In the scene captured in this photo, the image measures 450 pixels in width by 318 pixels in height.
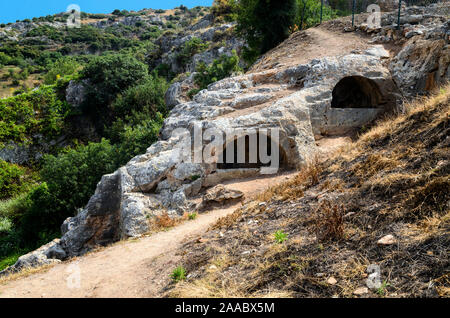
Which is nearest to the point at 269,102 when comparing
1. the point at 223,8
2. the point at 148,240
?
the point at 148,240

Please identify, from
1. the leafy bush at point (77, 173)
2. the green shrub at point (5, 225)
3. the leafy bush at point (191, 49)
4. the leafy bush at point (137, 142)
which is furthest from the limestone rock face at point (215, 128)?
the leafy bush at point (191, 49)


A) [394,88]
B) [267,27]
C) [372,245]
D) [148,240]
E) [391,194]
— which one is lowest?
→ [148,240]

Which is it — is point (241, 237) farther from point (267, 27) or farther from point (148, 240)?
point (267, 27)

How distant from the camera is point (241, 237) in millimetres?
5742

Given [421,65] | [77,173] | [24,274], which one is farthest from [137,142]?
[421,65]

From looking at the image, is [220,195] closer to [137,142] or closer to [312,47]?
[137,142]

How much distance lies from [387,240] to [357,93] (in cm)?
1161

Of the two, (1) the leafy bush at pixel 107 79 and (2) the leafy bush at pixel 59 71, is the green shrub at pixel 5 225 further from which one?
(2) the leafy bush at pixel 59 71

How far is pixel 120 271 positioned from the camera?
620 centimetres

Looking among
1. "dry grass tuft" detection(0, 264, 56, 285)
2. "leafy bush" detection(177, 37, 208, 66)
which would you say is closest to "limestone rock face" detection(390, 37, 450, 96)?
"dry grass tuft" detection(0, 264, 56, 285)

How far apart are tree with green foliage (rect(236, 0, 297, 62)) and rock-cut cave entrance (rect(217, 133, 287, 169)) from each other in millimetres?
12069

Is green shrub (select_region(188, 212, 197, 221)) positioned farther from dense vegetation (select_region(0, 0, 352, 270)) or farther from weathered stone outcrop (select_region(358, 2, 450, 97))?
weathered stone outcrop (select_region(358, 2, 450, 97))

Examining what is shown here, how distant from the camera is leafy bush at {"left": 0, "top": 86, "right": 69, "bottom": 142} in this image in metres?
24.0

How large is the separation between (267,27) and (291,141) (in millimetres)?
12926
